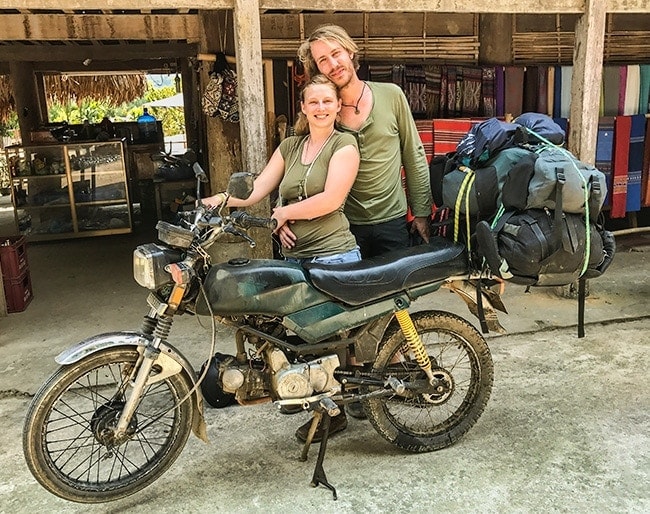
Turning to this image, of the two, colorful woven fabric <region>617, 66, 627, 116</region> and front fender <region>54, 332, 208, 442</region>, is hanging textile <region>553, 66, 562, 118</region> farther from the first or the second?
front fender <region>54, 332, 208, 442</region>

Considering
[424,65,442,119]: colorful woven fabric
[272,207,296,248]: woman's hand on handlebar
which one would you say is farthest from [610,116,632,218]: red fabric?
[272,207,296,248]: woman's hand on handlebar

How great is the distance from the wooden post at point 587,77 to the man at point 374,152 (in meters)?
2.34

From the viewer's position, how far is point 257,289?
8.32 ft

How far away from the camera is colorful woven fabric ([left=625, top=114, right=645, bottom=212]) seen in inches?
242

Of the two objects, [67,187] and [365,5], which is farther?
[67,187]

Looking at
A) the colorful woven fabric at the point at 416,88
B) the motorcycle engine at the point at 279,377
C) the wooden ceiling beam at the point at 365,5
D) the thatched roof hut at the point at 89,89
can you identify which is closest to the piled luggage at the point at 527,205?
the motorcycle engine at the point at 279,377

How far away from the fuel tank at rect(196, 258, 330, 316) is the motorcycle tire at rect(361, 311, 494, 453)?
1.66ft

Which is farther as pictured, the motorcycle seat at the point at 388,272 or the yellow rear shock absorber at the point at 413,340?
the yellow rear shock absorber at the point at 413,340

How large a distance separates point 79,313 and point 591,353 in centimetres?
401

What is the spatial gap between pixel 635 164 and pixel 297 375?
5.16 metres

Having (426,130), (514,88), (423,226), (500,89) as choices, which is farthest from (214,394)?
(514,88)

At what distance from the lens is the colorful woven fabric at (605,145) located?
6043mm

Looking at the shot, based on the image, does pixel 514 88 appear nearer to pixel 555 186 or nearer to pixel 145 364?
pixel 555 186

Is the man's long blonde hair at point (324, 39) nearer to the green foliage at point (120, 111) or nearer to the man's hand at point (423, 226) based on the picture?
the man's hand at point (423, 226)
